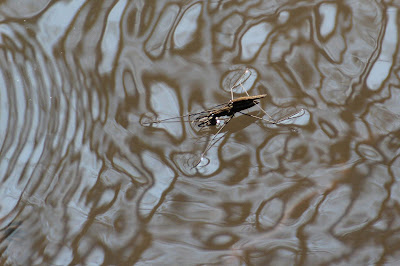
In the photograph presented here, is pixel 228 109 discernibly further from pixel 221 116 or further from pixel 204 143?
pixel 204 143

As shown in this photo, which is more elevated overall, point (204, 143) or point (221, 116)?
point (221, 116)

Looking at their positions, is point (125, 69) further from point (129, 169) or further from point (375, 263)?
point (375, 263)

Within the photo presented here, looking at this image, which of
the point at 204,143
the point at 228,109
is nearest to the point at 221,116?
the point at 228,109

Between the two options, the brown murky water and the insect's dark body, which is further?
the brown murky water

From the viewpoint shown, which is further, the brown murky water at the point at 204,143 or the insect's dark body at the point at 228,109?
the brown murky water at the point at 204,143

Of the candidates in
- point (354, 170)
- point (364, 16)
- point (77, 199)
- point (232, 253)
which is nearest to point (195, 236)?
point (232, 253)
